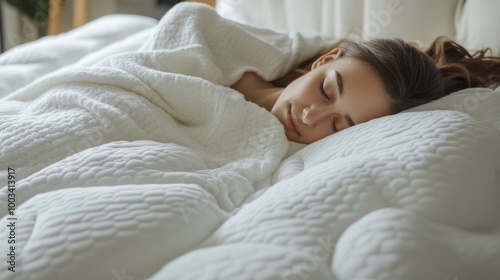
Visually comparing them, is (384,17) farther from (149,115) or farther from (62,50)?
(62,50)

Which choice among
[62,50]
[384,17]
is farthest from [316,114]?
[62,50]

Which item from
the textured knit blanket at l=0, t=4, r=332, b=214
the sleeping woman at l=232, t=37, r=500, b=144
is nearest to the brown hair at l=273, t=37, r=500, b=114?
the sleeping woman at l=232, t=37, r=500, b=144

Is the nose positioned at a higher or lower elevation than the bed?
lower

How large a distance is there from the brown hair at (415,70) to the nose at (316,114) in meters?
0.14

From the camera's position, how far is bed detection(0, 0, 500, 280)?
22.5 inches

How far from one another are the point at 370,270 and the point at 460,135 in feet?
1.06

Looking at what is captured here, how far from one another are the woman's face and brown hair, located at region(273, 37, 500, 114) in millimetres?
24

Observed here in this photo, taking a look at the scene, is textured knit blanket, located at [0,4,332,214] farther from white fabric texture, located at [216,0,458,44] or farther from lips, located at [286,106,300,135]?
white fabric texture, located at [216,0,458,44]

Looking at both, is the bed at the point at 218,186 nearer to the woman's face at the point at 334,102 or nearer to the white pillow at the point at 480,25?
the woman's face at the point at 334,102

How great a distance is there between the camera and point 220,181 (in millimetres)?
784

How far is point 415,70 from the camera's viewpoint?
3.56 feet

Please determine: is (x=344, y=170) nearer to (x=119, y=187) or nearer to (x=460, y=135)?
(x=460, y=135)

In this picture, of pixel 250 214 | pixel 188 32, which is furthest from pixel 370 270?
pixel 188 32

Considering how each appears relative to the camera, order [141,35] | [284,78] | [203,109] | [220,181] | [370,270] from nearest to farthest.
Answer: [370,270]
[220,181]
[203,109]
[284,78]
[141,35]
